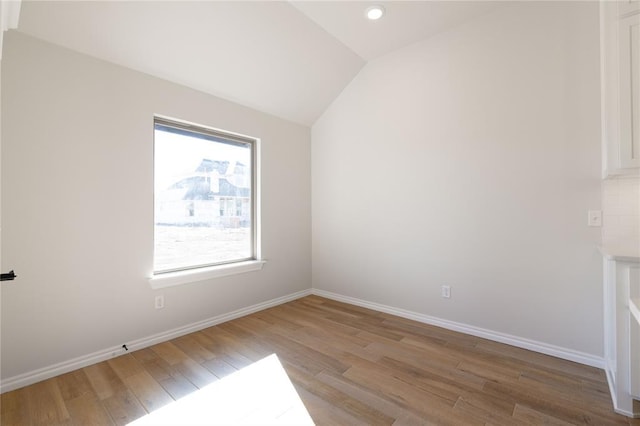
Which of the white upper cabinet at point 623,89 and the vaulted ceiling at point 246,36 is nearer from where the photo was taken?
the white upper cabinet at point 623,89

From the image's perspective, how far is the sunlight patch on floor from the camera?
1.63 m

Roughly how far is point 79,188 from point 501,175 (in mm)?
3530

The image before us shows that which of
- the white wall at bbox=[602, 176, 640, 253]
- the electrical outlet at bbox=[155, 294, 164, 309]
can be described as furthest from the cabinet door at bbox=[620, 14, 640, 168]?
the electrical outlet at bbox=[155, 294, 164, 309]

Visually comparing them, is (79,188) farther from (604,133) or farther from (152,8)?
(604,133)

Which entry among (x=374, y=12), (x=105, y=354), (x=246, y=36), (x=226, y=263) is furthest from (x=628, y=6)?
(x=105, y=354)

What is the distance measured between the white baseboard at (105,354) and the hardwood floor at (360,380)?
54 millimetres

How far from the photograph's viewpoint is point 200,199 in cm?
303

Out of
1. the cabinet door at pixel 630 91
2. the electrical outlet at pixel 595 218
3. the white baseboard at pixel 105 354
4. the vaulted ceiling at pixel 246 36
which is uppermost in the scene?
the vaulted ceiling at pixel 246 36

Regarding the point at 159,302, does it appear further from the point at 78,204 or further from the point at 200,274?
the point at 78,204

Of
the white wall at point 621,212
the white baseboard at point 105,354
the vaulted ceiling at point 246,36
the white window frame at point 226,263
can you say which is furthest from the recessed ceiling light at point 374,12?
the white baseboard at point 105,354

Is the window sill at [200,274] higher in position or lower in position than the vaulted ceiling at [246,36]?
lower

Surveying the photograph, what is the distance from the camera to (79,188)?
219 cm

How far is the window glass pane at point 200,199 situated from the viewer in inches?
108

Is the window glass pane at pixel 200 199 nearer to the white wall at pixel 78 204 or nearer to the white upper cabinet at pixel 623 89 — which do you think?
the white wall at pixel 78 204
